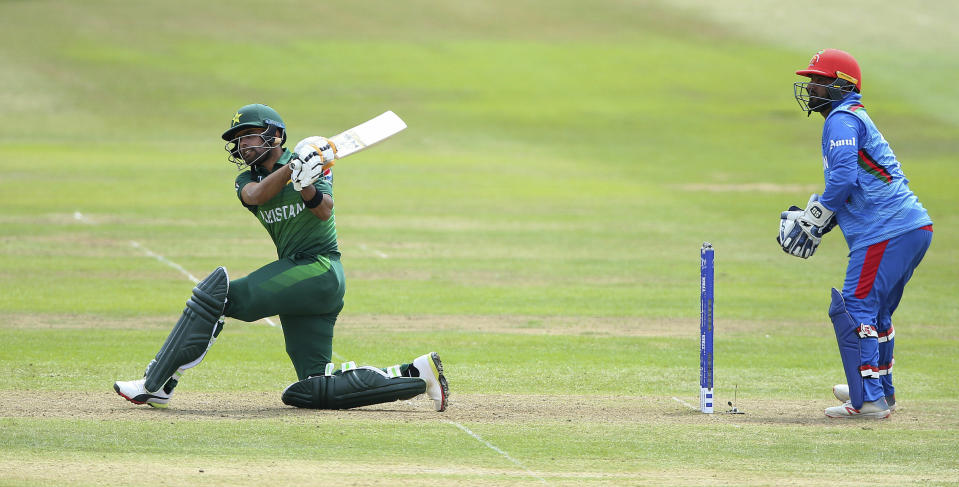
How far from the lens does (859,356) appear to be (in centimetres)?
916

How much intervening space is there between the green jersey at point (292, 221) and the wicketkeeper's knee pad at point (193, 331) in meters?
0.55

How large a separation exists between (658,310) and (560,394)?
19.2 ft

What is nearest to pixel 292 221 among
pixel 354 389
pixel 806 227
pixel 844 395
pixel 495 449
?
pixel 354 389

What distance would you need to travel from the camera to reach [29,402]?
9.08 metres

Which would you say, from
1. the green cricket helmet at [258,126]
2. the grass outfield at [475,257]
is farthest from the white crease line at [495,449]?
the green cricket helmet at [258,126]

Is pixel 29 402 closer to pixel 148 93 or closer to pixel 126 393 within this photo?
pixel 126 393

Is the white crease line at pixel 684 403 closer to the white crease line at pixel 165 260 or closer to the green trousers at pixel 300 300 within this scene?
the green trousers at pixel 300 300

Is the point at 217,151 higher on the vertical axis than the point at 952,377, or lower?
higher

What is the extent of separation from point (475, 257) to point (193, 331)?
12442 millimetres

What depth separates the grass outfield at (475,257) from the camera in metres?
7.87

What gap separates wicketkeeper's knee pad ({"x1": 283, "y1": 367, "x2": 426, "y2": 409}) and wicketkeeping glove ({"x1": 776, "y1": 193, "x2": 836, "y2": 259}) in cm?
294

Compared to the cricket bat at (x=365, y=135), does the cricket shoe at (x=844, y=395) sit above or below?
below

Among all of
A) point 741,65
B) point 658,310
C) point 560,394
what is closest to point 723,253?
point 658,310

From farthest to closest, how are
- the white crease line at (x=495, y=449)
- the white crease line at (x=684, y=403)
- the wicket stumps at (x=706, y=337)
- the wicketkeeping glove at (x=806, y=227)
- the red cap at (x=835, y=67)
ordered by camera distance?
1. the white crease line at (x=684, y=403)
2. the red cap at (x=835, y=67)
3. the wicketkeeping glove at (x=806, y=227)
4. the wicket stumps at (x=706, y=337)
5. the white crease line at (x=495, y=449)
